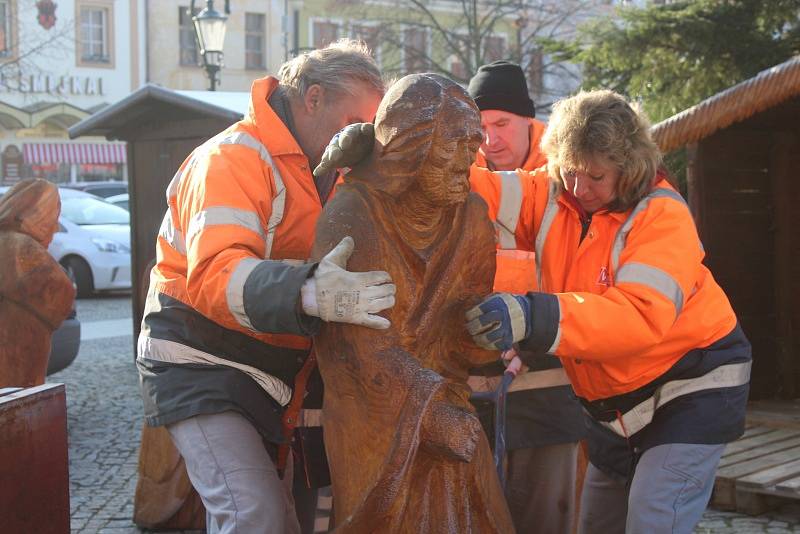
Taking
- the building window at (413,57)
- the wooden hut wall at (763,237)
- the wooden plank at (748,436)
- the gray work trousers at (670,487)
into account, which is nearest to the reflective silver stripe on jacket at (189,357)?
the gray work trousers at (670,487)

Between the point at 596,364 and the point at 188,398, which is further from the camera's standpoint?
the point at 596,364

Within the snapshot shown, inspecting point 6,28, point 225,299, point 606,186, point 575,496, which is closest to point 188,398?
point 225,299

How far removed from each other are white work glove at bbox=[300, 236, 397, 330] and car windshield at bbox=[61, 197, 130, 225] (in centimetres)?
1523

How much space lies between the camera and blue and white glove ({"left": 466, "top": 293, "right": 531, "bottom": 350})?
282 centimetres

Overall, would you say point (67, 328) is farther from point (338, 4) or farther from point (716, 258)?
point (338, 4)

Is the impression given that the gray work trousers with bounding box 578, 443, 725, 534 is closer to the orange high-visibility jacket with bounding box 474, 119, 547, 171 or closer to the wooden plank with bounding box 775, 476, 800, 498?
the orange high-visibility jacket with bounding box 474, 119, 547, 171

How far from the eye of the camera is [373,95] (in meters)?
3.37

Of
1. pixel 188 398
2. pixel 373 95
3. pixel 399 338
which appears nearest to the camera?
pixel 399 338

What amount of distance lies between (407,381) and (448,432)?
16cm

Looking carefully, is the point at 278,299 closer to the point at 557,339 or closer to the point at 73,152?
the point at 557,339

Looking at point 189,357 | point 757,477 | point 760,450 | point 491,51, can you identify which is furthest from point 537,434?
point 491,51

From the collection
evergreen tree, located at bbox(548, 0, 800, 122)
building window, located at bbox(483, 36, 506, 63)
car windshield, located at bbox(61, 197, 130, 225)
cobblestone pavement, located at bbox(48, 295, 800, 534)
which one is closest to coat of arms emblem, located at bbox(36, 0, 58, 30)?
building window, located at bbox(483, 36, 506, 63)

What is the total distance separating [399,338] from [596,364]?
35.9 inches

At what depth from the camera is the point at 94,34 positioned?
3541cm
